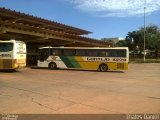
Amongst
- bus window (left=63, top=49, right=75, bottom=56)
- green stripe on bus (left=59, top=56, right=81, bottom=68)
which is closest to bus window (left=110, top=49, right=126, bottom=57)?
green stripe on bus (left=59, top=56, right=81, bottom=68)

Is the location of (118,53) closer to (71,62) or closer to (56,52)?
(71,62)

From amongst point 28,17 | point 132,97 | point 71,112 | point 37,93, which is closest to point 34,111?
point 71,112

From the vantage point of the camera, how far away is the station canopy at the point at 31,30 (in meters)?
29.6

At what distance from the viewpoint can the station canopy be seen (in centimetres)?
2956

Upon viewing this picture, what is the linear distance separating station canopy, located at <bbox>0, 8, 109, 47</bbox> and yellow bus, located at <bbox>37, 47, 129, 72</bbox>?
3.12 meters

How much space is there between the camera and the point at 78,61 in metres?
30.6

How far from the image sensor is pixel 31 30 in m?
32.2

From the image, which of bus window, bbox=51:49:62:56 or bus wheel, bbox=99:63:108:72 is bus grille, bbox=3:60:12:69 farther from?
bus wheel, bbox=99:63:108:72

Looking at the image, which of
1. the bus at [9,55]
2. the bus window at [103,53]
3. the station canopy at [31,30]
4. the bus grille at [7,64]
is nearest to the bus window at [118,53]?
the bus window at [103,53]

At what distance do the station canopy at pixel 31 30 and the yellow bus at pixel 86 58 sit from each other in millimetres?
3125

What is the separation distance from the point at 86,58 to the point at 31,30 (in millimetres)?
7192

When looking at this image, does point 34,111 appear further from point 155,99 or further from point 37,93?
point 155,99

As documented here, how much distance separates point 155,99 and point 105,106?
9.10 feet

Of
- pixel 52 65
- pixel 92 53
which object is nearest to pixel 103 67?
pixel 92 53
